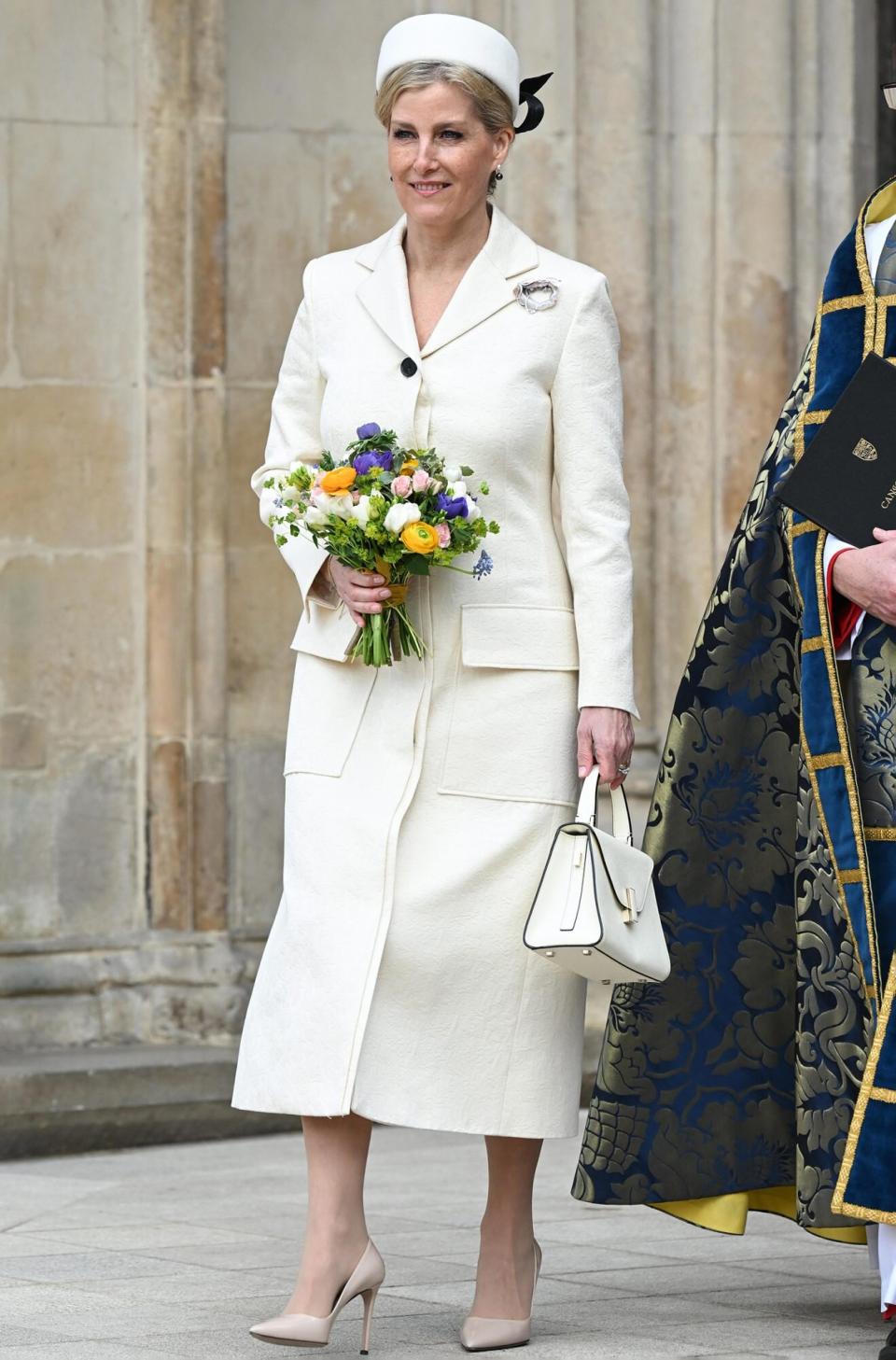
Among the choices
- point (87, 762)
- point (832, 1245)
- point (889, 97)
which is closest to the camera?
point (889, 97)

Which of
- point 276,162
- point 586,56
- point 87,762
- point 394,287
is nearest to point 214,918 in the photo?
point 87,762

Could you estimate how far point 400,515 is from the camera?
3.86 metres

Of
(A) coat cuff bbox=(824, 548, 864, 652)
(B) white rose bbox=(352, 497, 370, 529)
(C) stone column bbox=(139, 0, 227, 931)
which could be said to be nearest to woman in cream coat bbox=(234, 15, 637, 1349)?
(B) white rose bbox=(352, 497, 370, 529)

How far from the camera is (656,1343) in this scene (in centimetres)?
402

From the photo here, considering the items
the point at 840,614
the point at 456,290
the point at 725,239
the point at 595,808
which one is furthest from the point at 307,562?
the point at 725,239

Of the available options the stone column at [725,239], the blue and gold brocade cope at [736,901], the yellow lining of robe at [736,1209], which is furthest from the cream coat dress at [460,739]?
the stone column at [725,239]

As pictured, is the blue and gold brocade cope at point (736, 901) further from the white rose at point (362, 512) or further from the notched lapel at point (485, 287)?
the white rose at point (362, 512)

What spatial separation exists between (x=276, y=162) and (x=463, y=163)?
3.06 metres

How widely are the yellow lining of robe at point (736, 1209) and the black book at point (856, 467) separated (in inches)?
46.3

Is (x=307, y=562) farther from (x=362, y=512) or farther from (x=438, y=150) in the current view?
Answer: (x=438, y=150)

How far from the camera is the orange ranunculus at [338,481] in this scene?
12.9ft

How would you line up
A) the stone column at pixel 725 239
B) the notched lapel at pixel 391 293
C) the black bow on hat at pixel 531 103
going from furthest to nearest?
the stone column at pixel 725 239
the black bow on hat at pixel 531 103
the notched lapel at pixel 391 293

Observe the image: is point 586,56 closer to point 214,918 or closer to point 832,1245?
point 214,918

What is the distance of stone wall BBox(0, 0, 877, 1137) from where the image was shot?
22.4 ft
